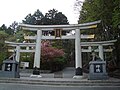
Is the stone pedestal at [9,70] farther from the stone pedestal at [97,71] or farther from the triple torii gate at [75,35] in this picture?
the stone pedestal at [97,71]

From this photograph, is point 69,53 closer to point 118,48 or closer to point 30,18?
point 118,48

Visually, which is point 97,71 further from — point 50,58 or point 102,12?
point 50,58

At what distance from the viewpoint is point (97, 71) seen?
52.4 feet

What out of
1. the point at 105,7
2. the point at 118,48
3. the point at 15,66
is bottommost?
the point at 15,66

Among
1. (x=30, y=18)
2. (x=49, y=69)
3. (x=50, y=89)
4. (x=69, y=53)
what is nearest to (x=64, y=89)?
(x=50, y=89)

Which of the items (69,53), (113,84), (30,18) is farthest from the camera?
(30,18)

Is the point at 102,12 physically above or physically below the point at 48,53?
above

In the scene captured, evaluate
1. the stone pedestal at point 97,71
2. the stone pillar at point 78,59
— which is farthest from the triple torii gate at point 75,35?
the stone pedestal at point 97,71

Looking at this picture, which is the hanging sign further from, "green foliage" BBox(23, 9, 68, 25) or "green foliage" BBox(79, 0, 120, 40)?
"green foliage" BBox(23, 9, 68, 25)

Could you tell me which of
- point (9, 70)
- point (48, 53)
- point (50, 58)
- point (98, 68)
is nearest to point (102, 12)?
point (98, 68)

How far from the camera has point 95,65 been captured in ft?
53.2

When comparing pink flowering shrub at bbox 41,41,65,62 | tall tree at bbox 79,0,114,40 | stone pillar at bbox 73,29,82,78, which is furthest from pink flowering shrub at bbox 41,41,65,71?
stone pillar at bbox 73,29,82,78

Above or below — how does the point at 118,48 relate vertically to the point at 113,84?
above

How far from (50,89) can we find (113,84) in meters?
4.74
